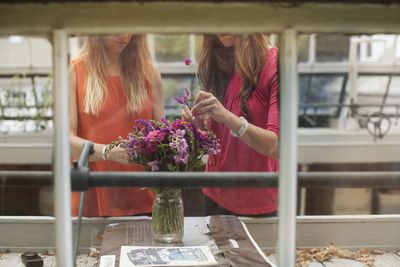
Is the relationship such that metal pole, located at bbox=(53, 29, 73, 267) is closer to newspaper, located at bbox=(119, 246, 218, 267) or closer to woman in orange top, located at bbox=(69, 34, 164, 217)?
newspaper, located at bbox=(119, 246, 218, 267)

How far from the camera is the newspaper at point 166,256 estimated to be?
0.93 meters

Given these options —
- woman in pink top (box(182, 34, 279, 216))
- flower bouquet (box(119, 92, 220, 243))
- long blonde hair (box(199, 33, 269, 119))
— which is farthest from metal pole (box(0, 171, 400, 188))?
flower bouquet (box(119, 92, 220, 243))

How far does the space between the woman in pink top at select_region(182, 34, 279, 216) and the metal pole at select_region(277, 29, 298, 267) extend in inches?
15.3

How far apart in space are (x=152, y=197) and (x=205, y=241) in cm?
26

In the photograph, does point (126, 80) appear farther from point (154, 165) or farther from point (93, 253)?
point (93, 253)

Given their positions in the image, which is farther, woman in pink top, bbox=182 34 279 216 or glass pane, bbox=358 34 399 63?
woman in pink top, bbox=182 34 279 216

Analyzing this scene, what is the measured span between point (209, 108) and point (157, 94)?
0.22m

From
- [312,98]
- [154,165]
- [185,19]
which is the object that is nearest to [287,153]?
[185,19]

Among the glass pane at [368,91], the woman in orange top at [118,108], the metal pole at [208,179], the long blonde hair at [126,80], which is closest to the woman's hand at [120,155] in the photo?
the woman in orange top at [118,108]

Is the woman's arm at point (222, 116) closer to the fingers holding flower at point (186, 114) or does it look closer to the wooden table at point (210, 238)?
the fingers holding flower at point (186, 114)

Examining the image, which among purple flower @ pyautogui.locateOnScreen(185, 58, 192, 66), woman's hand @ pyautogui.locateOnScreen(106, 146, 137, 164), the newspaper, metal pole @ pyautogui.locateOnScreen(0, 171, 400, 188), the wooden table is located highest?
purple flower @ pyautogui.locateOnScreen(185, 58, 192, 66)

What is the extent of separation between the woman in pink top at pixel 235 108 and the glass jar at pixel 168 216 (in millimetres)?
111

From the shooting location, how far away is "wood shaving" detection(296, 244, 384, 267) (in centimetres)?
84

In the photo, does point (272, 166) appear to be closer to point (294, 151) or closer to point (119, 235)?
point (294, 151)
